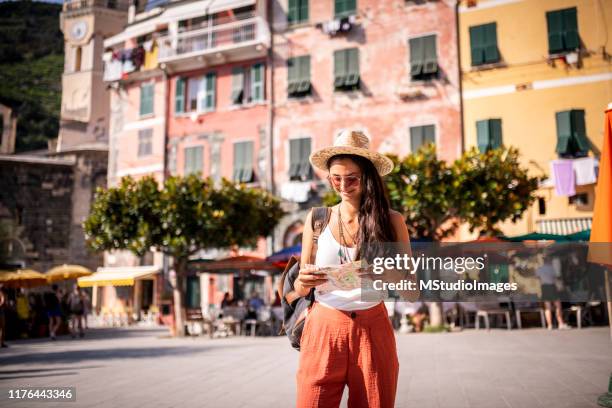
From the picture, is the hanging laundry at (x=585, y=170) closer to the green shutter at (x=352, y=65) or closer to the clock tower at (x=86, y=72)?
the green shutter at (x=352, y=65)

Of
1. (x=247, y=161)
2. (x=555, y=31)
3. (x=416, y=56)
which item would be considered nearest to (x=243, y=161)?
(x=247, y=161)

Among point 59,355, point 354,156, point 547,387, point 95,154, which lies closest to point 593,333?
point 547,387

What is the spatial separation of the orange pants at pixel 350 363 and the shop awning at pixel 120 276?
67.4 ft

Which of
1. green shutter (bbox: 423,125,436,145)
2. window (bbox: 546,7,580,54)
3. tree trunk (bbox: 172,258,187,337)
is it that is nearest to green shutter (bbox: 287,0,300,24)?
green shutter (bbox: 423,125,436,145)

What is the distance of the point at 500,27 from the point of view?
21672 millimetres

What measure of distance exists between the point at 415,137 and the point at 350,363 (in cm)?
2077

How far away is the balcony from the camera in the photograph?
2567 centimetres

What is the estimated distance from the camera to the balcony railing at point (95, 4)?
41.5 meters

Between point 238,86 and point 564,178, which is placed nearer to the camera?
point 564,178

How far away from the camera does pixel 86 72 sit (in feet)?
137

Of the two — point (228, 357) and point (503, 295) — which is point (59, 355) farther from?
point (503, 295)

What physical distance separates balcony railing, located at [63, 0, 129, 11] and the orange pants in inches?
1746

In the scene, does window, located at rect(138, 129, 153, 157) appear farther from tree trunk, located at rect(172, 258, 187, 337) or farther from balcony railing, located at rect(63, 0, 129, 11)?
balcony railing, located at rect(63, 0, 129, 11)

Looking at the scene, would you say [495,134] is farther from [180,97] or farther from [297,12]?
[180,97]
